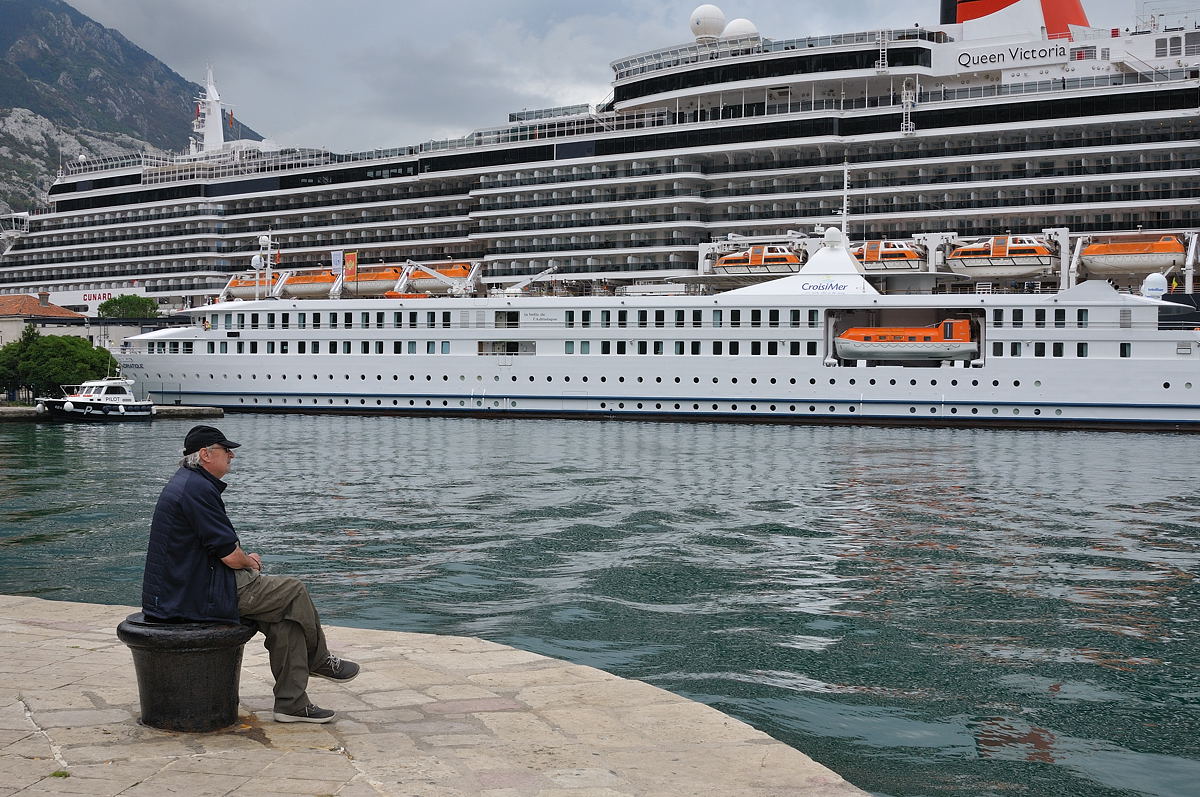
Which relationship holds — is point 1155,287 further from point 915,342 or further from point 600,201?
point 600,201

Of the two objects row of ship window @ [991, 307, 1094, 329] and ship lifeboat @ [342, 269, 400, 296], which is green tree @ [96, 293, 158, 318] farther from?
row of ship window @ [991, 307, 1094, 329]

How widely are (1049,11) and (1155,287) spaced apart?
2056 centimetres

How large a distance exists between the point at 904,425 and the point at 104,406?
99.1 ft

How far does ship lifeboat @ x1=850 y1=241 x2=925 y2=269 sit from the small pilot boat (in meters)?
28.9

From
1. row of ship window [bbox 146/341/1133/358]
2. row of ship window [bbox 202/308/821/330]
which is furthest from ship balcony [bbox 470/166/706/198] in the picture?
row of ship window [bbox 146/341/1133/358]

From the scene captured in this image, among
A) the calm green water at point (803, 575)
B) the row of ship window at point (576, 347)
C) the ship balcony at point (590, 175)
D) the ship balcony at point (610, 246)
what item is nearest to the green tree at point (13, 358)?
the row of ship window at point (576, 347)

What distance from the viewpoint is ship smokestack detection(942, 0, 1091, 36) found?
5331cm

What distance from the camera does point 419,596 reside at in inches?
443

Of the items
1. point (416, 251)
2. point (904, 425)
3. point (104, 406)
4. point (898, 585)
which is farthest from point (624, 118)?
point (898, 585)

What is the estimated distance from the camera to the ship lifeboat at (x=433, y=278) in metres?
54.7

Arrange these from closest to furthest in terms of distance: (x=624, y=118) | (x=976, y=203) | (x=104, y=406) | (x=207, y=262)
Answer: (x=104, y=406), (x=976, y=203), (x=624, y=118), (x=207, y=262)

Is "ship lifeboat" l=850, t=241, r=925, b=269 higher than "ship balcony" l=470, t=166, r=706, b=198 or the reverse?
the reverse

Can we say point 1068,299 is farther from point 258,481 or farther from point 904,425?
point 258,481

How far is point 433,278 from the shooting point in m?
54.6
